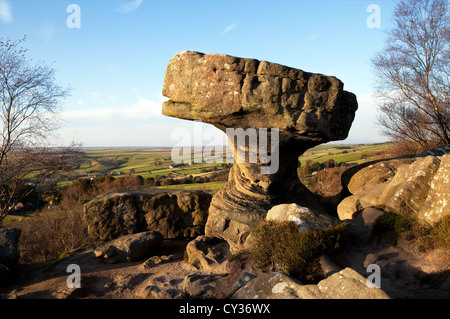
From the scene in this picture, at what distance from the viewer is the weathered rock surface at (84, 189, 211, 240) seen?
12461 mm

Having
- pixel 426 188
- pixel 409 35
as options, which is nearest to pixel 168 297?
pixel 426 188

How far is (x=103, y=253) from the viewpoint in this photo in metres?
10.2

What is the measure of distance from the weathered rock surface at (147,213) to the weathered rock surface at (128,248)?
1.98 m

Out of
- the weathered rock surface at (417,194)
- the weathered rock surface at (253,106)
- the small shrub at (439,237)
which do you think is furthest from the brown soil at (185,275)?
the weathered rock surface at (253,106)

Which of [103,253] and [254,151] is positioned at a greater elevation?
[254,151]

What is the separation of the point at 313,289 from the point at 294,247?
6.25ft

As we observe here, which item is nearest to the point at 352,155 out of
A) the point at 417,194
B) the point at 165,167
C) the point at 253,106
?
the point at 165,167

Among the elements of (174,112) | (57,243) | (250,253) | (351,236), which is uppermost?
(174,112)

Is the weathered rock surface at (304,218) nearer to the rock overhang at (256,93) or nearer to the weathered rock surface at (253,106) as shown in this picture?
the weathered rock surface at (253,106)

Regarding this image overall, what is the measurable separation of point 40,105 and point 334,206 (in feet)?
53.3

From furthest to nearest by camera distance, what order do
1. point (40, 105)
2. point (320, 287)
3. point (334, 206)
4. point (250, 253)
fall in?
point (40, 105) < point (334, 206) < point (250, 253) < point (320, 287)

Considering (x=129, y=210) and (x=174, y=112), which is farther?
(x=129, y=210)

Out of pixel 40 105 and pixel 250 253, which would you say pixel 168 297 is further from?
pixel 40 105

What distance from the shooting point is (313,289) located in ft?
16.5
